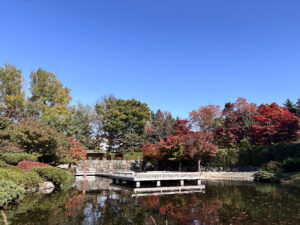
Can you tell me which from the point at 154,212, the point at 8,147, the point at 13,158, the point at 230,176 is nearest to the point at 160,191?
the point at 154,212

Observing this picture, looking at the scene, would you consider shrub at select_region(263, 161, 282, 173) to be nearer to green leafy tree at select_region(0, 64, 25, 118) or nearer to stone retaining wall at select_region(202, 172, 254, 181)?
stone retaining wall at select_region(202, 172, 254, 181)

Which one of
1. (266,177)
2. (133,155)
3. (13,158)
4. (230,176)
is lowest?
(230,176)

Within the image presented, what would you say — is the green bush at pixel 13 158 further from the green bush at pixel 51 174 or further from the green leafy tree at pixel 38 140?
the green bush at pixel 51 174

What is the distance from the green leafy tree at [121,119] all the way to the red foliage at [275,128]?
17.2 m

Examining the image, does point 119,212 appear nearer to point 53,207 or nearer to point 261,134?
point 53,207

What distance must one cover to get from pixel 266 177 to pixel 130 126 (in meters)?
22.5

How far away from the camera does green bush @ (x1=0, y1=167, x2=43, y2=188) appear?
968cm

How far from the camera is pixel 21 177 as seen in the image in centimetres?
1085

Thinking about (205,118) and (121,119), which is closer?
(205,118)

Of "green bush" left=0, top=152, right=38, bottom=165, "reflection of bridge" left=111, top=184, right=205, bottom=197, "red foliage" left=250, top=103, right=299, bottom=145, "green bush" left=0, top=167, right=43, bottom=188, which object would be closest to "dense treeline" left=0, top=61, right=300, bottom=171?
"red foliage" left=250, top=103, right=299, bottom=145

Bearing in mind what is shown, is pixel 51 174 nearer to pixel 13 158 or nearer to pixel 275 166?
pixel 13 158

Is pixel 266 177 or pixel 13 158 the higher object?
pixel 13 158

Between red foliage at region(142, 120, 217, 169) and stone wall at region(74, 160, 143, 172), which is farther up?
red foliage at region(142, 120, 217, 169)

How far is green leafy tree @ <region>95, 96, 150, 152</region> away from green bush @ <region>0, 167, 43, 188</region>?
2185 cm
